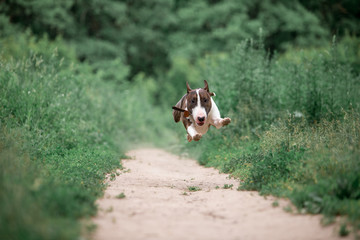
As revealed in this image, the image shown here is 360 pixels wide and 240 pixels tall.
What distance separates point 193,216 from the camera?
552cm

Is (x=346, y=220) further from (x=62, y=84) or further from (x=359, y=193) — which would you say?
(x=62, y=84)

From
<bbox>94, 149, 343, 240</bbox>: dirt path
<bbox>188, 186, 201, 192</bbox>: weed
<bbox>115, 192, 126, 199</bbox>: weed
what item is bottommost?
<bbox>94, 149, 343, 240</bbox>: dirt path

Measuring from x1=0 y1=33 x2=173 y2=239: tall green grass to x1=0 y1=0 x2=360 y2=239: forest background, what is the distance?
1.1 inches

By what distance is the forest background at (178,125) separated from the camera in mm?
5273

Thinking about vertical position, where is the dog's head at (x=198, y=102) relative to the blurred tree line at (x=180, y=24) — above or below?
below

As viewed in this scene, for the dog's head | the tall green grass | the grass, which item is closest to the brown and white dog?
the dog's head

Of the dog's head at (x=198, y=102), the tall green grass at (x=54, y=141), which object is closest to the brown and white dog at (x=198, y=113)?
the dog's head at (x=198, y=102)

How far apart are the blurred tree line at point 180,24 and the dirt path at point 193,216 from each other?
21097 mm

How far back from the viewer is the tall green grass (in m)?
4.25

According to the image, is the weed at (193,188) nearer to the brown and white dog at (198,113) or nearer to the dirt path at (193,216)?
the dirt path at (193,216)

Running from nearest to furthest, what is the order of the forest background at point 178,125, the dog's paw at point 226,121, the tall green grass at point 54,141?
the tall green grass at point 54,141
the forest background at point 178,125
the dog's paw at point 226,121

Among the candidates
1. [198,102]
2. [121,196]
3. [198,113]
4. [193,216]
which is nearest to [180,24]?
[198,102]

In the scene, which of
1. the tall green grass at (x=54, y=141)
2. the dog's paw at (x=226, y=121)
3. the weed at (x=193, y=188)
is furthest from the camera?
the dog's paw at (x=226, y=121)

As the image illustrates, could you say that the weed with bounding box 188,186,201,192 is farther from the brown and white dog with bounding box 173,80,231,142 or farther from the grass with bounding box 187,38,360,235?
the brown and white dog with bounding box 173,80,231,142
